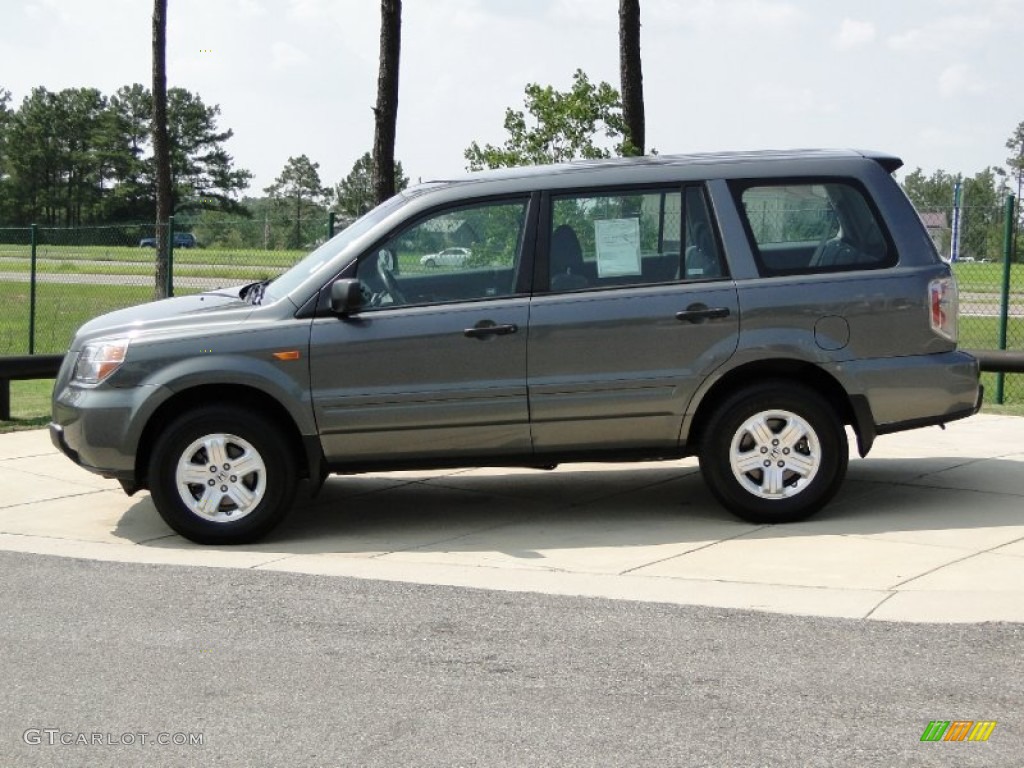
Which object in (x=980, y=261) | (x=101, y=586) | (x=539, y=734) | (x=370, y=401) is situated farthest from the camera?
(x=980, y=261)

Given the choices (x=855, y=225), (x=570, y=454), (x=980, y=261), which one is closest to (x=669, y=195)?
(x=855, y=225)

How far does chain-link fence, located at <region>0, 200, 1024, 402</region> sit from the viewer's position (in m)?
13.7

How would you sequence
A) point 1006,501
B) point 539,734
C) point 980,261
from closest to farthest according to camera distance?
point 539,734, point 1006,501, point 980,261

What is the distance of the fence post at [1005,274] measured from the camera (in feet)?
43.1

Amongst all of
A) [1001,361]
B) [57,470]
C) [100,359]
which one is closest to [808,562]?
[100,359]

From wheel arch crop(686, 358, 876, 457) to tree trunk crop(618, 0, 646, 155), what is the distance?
8554 mm

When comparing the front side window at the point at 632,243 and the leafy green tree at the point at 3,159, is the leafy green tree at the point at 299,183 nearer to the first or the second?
the leafy green tree at the point at 3,159

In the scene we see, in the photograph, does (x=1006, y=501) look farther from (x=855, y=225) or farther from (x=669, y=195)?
(x=669, y=195)

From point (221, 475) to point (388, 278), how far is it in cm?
140

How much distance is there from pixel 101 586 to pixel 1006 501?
5.14 meters

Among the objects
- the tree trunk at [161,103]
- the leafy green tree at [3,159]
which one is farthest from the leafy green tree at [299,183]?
the tree trunk at [161,103]

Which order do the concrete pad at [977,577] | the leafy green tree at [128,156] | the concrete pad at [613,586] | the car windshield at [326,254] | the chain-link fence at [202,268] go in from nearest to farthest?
1. the concrete pad at [613,586]
2. the concrete pad at [977,577]
3. the car windshield at [326,254]
4. the chain-link fence at [202,268]
5. the leafy green tree at [128,156]

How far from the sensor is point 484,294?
812 cm

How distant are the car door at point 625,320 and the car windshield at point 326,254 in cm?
91
